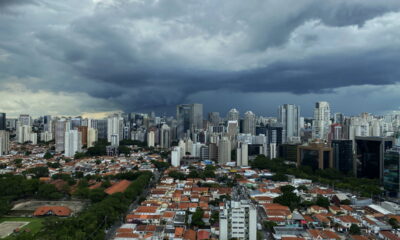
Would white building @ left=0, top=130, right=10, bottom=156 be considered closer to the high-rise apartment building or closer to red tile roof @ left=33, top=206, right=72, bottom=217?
the high-rise apartment building

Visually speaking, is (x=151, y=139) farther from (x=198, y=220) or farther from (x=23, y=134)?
(x=198, y=220)

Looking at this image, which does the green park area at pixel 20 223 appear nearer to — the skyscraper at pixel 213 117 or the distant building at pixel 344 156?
the distant building at pixel 344 156

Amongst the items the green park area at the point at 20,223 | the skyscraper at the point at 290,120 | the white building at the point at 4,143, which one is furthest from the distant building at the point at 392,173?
the white building at the point at 4,143

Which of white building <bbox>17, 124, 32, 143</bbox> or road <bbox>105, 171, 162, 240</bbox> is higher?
white building <bbox>17, 124, 32, 143</bbox>

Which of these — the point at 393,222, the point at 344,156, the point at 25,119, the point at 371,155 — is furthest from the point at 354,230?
the point at 25,119

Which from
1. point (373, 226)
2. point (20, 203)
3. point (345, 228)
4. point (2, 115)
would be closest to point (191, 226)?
point (345, 228)

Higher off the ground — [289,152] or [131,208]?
[289,152]

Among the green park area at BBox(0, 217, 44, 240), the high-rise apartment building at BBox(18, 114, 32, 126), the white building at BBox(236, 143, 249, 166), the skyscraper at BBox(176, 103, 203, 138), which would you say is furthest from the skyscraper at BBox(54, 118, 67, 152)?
the green park area at BBox(0, 217, 44, 240)
